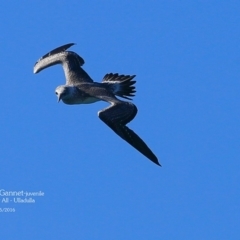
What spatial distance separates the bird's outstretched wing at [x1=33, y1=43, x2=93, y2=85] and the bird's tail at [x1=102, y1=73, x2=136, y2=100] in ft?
2.66

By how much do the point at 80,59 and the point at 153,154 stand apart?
7.80m

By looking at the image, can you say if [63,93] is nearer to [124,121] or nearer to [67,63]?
[124,121]

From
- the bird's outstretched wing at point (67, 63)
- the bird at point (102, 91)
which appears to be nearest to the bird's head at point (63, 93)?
the bird at point (102, 91)

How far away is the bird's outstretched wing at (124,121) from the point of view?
28.6 meters

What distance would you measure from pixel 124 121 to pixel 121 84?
11.5 ft

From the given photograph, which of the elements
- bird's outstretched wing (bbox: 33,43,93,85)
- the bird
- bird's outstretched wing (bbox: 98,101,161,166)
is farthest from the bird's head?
bird's outstretched wing (bbox: 98,101,161,166)

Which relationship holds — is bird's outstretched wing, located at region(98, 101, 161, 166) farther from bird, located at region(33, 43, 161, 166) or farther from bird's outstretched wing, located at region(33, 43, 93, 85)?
bird's outstretched wing, located at region(33, 43, 93, 85)

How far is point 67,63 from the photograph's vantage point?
35.2 meters


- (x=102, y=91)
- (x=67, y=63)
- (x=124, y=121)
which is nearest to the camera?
(x=124, y=121)

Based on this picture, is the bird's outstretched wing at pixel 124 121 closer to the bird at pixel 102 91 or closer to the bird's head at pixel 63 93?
the bird at pixel 102 91

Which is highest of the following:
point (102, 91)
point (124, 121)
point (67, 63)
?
point (67, 63)

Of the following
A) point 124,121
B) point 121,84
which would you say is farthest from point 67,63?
point 124,121

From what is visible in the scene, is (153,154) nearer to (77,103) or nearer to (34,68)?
(77,103)

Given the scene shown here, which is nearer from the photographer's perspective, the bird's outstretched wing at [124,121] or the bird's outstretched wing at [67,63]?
the bird's outstretched wing at [124,121]
